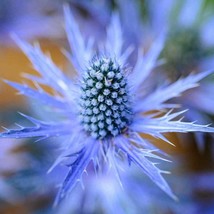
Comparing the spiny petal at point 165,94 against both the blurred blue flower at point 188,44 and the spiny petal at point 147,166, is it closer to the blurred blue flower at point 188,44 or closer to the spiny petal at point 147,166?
the spiny petal at point 147,166

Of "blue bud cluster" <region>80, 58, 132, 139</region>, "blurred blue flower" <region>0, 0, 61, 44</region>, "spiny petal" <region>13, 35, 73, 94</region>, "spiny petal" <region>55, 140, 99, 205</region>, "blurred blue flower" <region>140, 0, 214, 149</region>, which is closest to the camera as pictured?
"spiny petal" <region>55, 140, 99, 205</region>

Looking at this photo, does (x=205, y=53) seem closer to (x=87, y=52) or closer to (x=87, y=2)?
(x=87, y=2)

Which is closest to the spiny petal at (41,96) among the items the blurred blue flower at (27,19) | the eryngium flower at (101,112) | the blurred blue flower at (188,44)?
the eryngium flower at (101,112)

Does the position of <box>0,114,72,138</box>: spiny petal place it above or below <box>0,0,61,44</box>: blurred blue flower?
below

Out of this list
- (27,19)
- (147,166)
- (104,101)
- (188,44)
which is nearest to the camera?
(147,166)

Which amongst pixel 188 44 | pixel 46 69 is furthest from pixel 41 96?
pixel 188 44

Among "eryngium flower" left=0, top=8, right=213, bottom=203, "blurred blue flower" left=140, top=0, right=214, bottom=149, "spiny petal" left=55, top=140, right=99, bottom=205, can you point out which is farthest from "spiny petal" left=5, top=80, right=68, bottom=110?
"blurred blue flower" left=140, top=0, right=214, bottom=149

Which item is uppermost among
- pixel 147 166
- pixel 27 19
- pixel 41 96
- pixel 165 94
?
pixel 27 19

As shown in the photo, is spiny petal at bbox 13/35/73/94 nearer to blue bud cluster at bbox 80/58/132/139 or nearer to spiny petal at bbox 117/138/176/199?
blue bud cluster at bbox 80/58/132/139

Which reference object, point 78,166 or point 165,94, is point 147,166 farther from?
point 165,94

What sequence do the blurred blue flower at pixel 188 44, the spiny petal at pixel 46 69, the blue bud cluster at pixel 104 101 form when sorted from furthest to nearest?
the blurred blue flower at pixel 188 44, the spiny petal at pixel 46 69, the blue bud cluster at pixel 104 101
